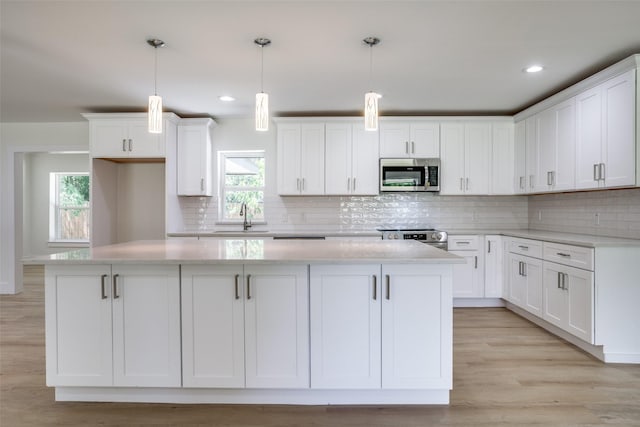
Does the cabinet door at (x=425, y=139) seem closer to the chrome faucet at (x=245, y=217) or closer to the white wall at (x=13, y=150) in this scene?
the chrome faucet at (x=245, y=217)

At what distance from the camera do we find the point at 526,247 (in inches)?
159

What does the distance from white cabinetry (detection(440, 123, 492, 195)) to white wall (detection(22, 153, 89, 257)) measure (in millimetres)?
6979

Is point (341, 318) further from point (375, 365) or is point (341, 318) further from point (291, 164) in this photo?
point (291, 164)

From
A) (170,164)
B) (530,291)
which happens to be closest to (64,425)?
(170,164)

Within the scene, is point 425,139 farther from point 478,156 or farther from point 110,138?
point 110,138

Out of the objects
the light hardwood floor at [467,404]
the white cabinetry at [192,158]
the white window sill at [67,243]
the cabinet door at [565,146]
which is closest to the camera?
the light hardwood floor at [467,404]

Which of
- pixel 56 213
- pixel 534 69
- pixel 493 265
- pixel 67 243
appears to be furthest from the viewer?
pixel 56 213

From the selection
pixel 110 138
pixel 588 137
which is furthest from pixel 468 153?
pixel 110 138

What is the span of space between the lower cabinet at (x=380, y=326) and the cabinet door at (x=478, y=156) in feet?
9.60

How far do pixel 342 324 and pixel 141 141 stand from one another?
3.56 m

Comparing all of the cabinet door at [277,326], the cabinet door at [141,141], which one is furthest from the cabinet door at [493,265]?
the cabinet door at [141,141]

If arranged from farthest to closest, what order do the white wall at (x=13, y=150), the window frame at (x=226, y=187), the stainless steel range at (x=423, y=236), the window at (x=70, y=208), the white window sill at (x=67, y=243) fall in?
1. the window at (x=70, y=208)
2. the white window sill at (x=67, y=243)
3. the white wall at (x=13, y=150)
4. the window frame at (x=226, y=187)
5. the stainless steel range at (x=423, y=236)

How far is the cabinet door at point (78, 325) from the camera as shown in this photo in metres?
2.35

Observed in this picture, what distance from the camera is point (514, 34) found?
8.95 feet
